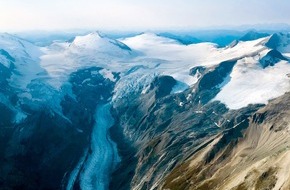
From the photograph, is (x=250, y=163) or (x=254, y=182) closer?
(x=254, y=182)

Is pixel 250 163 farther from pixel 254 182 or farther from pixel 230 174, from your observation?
pixel 254 182

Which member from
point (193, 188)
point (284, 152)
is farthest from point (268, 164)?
point (193, 188)

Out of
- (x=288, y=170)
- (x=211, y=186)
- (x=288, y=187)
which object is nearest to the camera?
(x=288, y=187)

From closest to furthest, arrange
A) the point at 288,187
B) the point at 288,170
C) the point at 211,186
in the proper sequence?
1. the point at 288,187
2. the point at 288,170
3. the point at 211,186

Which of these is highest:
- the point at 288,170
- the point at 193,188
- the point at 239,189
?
the point at 288,170

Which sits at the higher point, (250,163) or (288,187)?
(288,187)

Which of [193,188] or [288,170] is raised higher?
[288,170]

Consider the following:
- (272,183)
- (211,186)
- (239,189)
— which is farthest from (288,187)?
(211,186)

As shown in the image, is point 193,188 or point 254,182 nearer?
point 254,182

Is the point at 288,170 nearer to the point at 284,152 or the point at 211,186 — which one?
the point at 284,152
